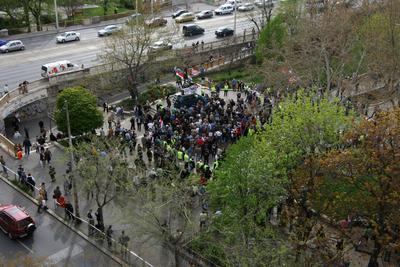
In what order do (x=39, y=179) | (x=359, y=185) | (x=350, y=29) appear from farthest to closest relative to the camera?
(x=350, y=29) < (x=39, y=179) < (x=359, y=185)

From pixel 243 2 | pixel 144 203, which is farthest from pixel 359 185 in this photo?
pixel 243 2

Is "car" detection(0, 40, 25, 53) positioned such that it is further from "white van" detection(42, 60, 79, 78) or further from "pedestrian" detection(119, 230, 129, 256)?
"pedestrian" detection(119, 230, 129, 256)

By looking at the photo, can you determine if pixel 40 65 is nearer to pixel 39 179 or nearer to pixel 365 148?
pixel 39 179

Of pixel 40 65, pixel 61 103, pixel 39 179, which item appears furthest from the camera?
pixel 40 65

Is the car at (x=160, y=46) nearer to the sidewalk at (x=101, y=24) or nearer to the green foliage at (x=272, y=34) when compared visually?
the green foliage at (x=272, y=34)

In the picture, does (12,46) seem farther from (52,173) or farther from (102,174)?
A: (102,174)

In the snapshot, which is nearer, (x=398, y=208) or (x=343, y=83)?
(x=398, y=208)

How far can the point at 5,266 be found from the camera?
75.1 feet

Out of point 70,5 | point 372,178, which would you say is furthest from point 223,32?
point 372,178

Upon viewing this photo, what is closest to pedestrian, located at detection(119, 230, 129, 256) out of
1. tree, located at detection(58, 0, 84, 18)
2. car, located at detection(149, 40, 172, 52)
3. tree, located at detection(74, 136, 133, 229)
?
tree, located at detection(74, 136, 133, 229)

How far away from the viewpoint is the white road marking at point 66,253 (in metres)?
26.8

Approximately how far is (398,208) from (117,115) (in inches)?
1118

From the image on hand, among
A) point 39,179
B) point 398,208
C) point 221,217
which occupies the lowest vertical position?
point 39,179

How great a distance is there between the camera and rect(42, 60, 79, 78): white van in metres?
49.1
